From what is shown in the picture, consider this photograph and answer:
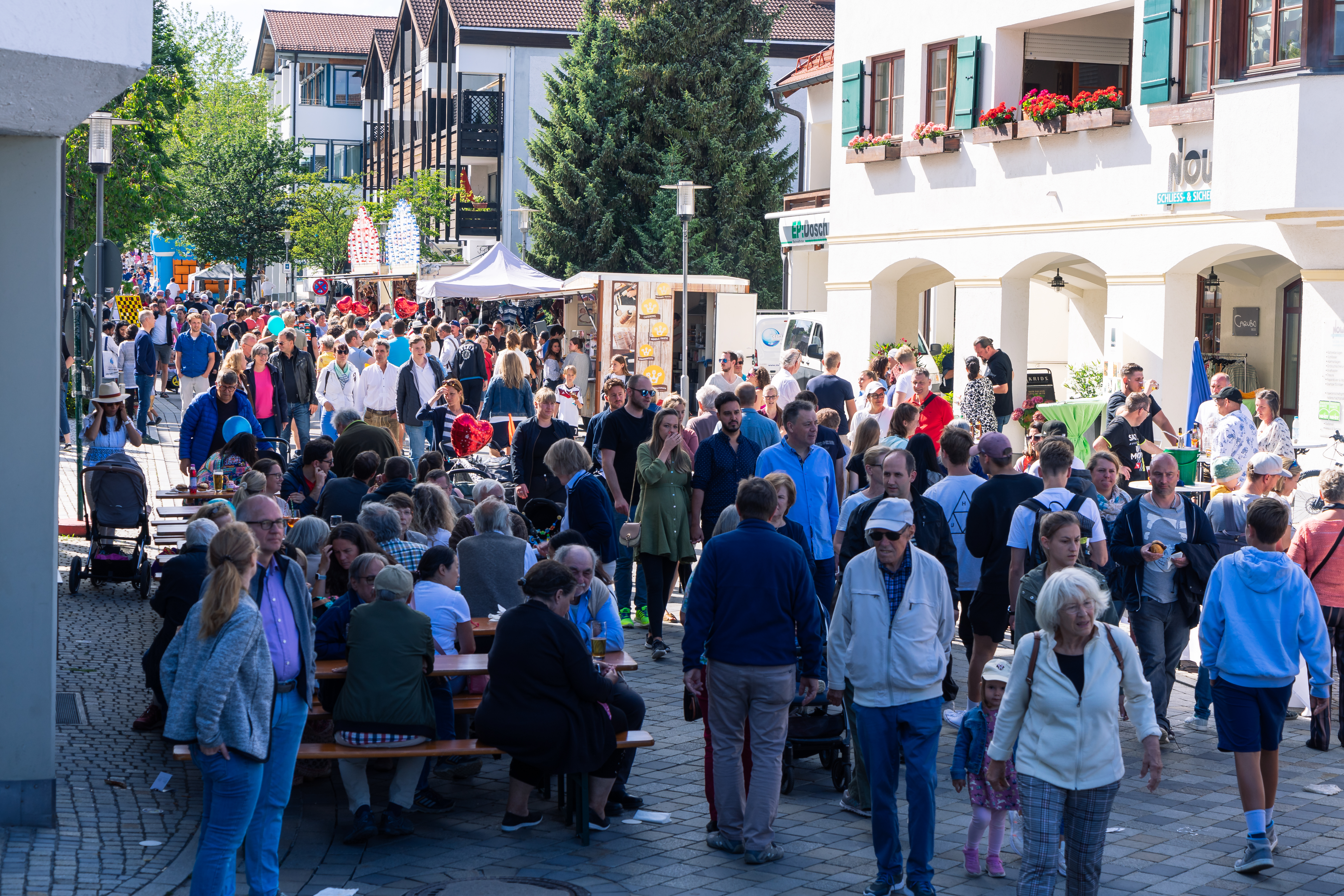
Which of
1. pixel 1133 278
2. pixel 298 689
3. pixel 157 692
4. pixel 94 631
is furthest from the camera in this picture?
pixel 1133 278

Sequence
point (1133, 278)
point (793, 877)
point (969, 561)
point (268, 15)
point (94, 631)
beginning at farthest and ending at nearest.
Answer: point (268, 15) < point (1133, 278) < point (94, 631) < point (969, 561) < point (793, 877)

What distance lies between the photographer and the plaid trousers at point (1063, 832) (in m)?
5.65

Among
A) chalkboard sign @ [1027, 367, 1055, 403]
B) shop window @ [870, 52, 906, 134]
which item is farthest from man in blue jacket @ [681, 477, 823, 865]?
shop window @ [870, 52, 906, 134]

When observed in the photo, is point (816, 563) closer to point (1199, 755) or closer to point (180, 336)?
point (1199, 755)

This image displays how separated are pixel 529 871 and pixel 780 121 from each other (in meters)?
36.6

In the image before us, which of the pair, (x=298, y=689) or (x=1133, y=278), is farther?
(x=1133, y=278)

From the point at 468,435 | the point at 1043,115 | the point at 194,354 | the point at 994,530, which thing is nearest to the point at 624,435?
the point at 468,435

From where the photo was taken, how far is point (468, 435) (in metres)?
14.8

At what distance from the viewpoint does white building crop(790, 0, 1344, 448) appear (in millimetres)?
17969

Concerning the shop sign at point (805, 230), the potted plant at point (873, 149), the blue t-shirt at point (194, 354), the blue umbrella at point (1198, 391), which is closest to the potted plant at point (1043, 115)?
the potted plant at point (873, 149)

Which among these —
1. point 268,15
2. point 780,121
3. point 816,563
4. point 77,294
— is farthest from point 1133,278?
point 268,15

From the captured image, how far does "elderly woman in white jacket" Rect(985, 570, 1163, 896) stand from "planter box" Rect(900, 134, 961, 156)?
62.0 ft

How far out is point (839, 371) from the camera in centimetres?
2731

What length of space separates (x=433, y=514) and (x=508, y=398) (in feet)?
20.9
